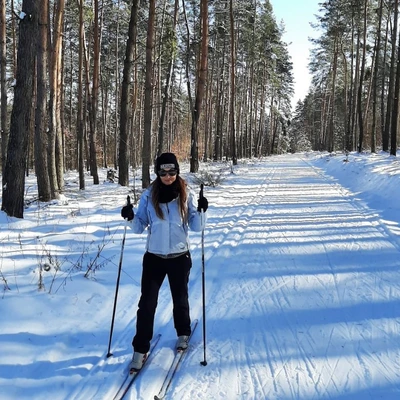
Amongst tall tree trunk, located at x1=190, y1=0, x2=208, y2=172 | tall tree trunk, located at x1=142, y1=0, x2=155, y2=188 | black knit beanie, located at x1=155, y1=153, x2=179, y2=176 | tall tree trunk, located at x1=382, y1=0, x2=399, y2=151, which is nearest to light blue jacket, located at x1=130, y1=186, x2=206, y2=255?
black knit beanie, located at x1=155, y1=153, x2=179, y2=176

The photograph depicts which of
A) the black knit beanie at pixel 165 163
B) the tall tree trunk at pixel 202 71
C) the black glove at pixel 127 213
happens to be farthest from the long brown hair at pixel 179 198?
the tall tree trunk at pixel 202 71

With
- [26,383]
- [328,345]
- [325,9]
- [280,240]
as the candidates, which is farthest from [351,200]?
[325,9]

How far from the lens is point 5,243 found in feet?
20.5

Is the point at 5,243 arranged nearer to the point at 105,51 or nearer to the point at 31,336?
the point at 31,336

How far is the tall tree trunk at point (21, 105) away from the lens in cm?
745

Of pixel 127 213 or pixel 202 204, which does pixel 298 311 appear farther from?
pixel 127 213

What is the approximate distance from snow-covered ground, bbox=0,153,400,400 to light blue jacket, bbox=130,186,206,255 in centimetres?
105

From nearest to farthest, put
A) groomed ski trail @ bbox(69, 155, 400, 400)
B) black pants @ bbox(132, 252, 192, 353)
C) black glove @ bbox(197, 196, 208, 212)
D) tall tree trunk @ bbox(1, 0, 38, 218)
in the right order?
groomed ski trail @ bbox(69, 155, 400, 400) → black pants @ bbox(132, 252, 192, 353) → black glove @ bbox(197, 196, 208, 212) → tall tree trunk @ bbox(1, 0, 38, 218)

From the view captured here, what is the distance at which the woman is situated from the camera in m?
3.80

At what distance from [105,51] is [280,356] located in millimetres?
32573

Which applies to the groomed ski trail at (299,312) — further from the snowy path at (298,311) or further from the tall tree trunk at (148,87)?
the tall tree trunk at (148,87)

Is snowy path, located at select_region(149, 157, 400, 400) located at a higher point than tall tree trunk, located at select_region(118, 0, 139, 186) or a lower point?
lower

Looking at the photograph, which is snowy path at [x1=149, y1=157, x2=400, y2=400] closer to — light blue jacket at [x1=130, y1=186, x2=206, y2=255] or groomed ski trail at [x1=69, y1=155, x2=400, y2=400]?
groomed ski trail at [x1=69, y1=155, x2=400, y2=400]

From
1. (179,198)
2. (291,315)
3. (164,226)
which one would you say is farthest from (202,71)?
(164,226)
